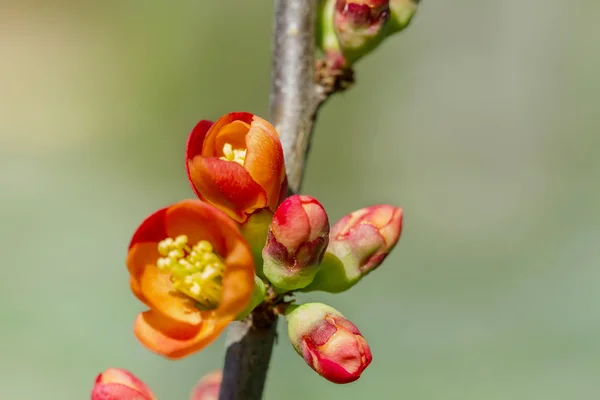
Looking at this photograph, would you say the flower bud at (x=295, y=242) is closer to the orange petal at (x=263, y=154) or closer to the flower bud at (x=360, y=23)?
the orange petal at (x=263, y=154)

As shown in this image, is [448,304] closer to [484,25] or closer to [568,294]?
[568,294]

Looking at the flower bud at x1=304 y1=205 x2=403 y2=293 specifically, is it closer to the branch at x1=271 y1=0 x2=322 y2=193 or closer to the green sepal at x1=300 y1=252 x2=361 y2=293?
the green sepal at x1=300 y1=252 x2=361 y2=293

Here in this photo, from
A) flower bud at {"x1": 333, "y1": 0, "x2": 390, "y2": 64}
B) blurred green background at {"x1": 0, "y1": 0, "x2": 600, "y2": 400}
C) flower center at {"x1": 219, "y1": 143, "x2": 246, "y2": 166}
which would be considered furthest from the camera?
blurred green background at {"x1": 0, "y1": 0, "x2": 600, "y2": 400}

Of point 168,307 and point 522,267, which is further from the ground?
point 168,307

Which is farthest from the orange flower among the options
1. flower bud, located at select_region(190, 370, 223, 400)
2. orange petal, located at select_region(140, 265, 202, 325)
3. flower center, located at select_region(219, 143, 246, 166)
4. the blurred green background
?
the blurred green background

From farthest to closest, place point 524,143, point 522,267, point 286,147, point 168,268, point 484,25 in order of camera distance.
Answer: point 484,25 → point 524,143 → point 522,267 → point 286,147 → point 168,268

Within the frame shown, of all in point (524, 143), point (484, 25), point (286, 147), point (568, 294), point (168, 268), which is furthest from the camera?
point (484, 25)

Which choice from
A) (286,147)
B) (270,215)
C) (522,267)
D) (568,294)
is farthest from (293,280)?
(522,267)
